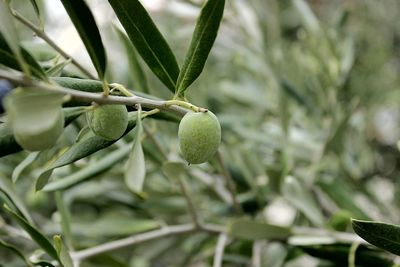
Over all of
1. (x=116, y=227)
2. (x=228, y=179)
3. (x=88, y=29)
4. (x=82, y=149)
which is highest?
(x=88, y=29)

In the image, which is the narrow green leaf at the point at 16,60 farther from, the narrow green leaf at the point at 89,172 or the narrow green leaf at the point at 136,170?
the narrow green leaf at the point at 89,172

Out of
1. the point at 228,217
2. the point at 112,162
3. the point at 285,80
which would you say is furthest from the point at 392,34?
the point at 112,162

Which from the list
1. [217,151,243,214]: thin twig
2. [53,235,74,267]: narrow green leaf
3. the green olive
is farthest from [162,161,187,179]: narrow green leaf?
the green olive

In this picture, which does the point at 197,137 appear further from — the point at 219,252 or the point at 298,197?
the point at 298,197

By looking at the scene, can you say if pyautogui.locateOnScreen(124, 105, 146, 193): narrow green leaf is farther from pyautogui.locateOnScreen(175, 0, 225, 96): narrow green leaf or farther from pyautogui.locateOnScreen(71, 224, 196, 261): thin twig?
pyautogui.locateOnScreen(71, 224, 196, 261): thin twig

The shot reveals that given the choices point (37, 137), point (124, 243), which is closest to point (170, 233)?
point (124, 243)

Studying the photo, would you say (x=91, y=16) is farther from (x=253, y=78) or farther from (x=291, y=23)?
(x=291, y=23)
